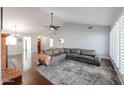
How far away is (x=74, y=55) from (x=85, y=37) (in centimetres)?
32

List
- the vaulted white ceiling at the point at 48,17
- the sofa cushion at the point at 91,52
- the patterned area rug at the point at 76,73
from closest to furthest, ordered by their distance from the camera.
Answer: the vaulted white ceiling at the point at 48,17, the patterned area rug at the point at 76,73, the sofa cushion at the point at 91,52

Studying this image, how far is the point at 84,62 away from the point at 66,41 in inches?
16.8

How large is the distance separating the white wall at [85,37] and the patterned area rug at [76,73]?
0.84ft

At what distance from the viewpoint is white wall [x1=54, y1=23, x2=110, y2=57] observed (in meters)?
1.22

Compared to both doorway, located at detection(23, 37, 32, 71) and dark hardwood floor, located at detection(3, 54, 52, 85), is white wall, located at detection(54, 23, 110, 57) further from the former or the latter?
dark hardwood floor, located at detection(3, 54, 52, 85)

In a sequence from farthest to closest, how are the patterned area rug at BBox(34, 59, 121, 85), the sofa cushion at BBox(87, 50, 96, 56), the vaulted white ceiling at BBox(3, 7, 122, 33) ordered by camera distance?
the sofa cushion at BBox(87, 50, 96, 56) → the patterned area rug at BBox(34, 59, 121, 85) → the vaulted white ceiling at BBox(3, 7, 122, 33)

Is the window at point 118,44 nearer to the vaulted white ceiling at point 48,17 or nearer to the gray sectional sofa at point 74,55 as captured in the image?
the vaulted white ceiling at point 48,17

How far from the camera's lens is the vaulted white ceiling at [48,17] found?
3.35 feet

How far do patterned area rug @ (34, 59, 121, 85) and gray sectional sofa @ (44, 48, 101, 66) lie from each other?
7 centimetres

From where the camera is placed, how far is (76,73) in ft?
4.08

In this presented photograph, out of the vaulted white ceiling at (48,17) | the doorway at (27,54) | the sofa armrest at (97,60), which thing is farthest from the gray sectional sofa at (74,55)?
the vaulted white ceiling at (48,17)

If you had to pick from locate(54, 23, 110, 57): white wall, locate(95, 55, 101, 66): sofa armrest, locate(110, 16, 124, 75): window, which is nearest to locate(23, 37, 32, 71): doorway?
locate(54, 23, 110, 57): white wall

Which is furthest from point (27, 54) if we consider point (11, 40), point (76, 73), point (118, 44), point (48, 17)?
point (118, 44)
